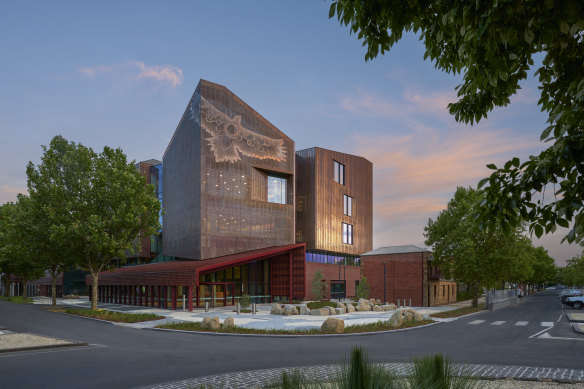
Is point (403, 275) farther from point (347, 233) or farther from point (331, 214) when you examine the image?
point (347, 233)

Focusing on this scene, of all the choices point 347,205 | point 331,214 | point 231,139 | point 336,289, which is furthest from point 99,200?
point 347,205

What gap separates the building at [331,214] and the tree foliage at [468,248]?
19545 mm

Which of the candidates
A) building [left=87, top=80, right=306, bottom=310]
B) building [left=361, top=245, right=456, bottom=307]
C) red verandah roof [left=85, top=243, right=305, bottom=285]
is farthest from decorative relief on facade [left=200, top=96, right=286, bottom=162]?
building [left=361, top=245, right=456, bottom=307]

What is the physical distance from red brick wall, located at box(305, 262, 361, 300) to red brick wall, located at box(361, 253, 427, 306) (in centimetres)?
909

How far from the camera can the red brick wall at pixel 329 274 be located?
5922 cm

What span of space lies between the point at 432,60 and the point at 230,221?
45.9 metres

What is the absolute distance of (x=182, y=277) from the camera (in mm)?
41406

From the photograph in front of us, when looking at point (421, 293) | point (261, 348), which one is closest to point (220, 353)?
point (261, 348)

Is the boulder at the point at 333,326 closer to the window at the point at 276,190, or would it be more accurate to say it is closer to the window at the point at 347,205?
the window at the point at 276,190

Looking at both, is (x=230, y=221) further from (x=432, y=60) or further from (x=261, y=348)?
(x=432, y=60)

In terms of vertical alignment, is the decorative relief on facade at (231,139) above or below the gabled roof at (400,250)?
above

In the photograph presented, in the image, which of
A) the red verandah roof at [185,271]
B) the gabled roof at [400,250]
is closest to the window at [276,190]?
the red verandah roof at [185,271]

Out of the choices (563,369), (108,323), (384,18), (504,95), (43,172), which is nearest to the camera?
(384,18)

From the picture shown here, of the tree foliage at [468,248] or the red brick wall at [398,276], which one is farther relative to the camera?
the red brick wall at [398,276]
